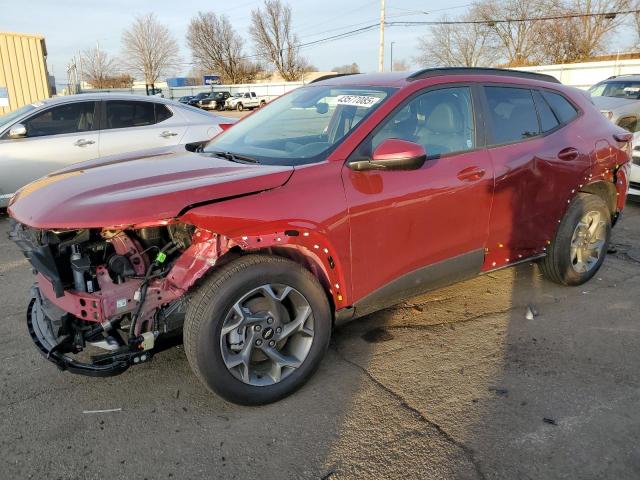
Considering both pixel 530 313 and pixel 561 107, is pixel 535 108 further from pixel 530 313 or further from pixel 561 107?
pixel 530 313

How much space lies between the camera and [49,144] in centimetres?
670

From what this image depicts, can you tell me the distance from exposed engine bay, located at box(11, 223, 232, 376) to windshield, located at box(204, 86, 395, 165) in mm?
825

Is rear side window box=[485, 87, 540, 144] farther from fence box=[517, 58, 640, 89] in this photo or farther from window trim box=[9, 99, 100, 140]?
fence box=[517, 58, 640, 89]

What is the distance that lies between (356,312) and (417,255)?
542mm

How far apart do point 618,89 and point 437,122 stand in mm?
10810

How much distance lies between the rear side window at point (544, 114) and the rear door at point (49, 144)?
18.3ft

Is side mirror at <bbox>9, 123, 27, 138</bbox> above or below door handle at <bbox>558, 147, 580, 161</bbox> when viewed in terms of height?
above

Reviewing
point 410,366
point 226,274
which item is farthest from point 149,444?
point 410,366

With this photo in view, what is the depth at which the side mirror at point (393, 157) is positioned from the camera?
9.32 ft

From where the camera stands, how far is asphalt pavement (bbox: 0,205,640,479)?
7.80 feet

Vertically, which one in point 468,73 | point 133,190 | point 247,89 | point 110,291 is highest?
point 247,89

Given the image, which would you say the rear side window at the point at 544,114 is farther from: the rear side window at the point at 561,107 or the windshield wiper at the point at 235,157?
the windshield wiper at the point at 235,157

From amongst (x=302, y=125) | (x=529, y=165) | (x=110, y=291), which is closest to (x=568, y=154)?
(x=529, y=165)

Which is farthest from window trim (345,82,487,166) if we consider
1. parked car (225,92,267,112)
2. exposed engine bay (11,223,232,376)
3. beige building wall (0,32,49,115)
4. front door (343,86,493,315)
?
parked car (225,92,267,112)
